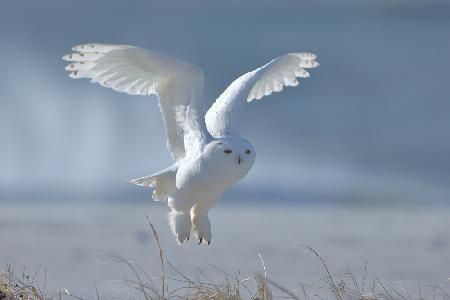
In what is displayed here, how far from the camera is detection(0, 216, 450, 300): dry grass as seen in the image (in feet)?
13.5

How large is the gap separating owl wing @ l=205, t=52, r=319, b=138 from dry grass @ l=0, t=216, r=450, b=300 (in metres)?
0.97

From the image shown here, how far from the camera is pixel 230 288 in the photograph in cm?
428

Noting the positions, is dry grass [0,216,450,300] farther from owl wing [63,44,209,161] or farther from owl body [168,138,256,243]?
owl wing [63,44,209,161]

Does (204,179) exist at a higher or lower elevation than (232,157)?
lower

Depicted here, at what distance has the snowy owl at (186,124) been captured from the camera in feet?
15.3

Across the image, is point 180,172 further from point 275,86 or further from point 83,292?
point 275,86

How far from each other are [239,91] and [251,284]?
129 centimetres

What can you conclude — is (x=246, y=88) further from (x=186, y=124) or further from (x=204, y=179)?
(x=204, y=179)

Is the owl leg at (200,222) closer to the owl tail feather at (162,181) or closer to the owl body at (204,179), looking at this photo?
the owl body at (204,179)

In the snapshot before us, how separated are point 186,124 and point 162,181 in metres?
0.35

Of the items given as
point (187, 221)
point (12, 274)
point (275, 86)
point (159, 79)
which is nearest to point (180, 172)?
point (187, 221)

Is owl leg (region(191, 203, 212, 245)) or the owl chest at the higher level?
the owl chest

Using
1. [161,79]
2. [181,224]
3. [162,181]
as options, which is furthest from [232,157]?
[161,79]

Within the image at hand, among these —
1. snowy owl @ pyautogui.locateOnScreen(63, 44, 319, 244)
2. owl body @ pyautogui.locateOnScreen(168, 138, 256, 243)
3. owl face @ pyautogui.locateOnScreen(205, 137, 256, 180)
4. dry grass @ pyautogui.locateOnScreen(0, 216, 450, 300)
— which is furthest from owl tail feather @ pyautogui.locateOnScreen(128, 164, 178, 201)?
dry grass @ pyautogui.locateOnScreen(0, 216, 450, 300)
